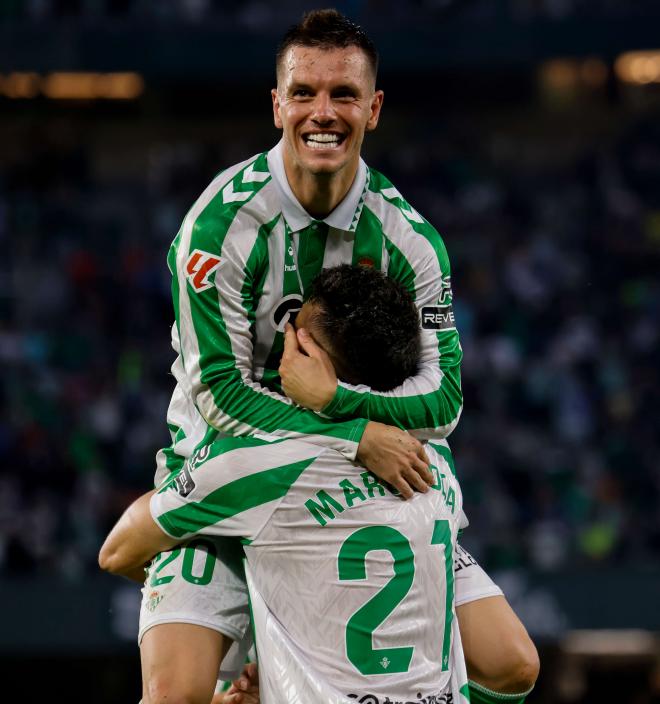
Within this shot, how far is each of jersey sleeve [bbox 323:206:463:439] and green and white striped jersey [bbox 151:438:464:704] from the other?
0.19 metres

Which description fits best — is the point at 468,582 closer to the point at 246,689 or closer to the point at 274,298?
the point at 246,689

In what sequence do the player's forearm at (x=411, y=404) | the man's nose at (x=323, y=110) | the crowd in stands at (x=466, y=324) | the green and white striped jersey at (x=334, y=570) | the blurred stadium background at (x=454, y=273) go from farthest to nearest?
1. the crowd in stands at (x=466, y=324)
2. the blurred stadium background at (x=454, y=273)
3. the man's nose at (x=323, y=110)
4. the player's forearm at (x=411, y=404)
5. the green and white striped jersey at (x=334, y=570)

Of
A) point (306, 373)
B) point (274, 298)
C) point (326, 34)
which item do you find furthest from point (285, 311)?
point (326, 34)

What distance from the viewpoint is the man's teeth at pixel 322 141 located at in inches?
156

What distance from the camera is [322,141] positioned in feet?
13.0

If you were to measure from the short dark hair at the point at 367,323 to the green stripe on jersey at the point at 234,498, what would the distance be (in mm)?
326

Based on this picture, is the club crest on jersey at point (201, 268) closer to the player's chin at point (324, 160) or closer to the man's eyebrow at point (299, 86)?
the player's chin at point (324, 160)

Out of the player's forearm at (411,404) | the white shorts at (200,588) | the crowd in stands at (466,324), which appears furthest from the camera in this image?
the crowd in stands at (466,324)

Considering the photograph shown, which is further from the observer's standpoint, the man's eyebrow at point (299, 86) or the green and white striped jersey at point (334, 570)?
the man's eyebrow at point (299, 86)

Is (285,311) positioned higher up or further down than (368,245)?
further down

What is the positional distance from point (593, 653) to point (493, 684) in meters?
9.28

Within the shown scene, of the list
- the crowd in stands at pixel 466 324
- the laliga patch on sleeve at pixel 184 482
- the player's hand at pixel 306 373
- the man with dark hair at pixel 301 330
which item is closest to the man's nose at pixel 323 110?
the man with dark hair at pixel 301 330

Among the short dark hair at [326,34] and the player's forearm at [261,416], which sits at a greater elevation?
the short dark hair at [326,34]

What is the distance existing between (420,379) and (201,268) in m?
A: 0.73
